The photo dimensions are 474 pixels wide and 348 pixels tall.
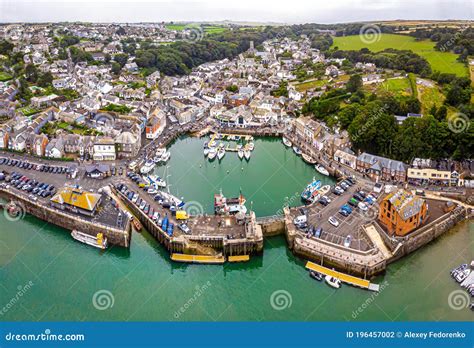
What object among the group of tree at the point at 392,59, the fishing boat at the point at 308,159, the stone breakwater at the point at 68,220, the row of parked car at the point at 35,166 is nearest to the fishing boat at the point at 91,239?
the stone breakwater at the point at 68,220

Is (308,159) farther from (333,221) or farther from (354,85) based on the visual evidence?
(354,85)

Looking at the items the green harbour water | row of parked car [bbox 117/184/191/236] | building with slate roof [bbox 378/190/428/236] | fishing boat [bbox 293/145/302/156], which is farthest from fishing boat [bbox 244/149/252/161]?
building with slate roof [bbox 378/190/428/236]

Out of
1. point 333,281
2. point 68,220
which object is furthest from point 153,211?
point 333,281

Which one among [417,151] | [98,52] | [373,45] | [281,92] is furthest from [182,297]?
[373,45]

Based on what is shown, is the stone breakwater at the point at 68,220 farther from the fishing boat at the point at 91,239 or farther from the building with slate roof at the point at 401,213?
Result: the building with slate roof at the point at 401,213

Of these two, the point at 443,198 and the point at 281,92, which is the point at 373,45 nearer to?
the point at 281,92

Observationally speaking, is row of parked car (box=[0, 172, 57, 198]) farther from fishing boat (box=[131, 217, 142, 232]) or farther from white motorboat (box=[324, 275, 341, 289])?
white motorboat (box=[324, 275, 341, 289])
